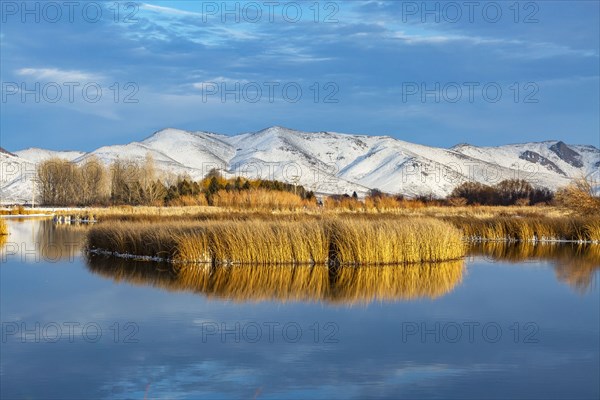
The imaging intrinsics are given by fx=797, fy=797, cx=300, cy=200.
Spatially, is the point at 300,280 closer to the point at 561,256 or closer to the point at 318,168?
the point at 561,256

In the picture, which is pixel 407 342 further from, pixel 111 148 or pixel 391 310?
pixel 111 148

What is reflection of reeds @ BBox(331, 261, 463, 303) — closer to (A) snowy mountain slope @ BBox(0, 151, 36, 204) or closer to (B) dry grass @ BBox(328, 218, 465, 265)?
(B) dry grass @ BBox(328, 218, 465, 265)

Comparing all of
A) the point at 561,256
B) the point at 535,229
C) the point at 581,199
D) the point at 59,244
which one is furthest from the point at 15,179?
the point at 561,256

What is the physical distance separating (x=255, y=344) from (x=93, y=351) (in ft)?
7.07

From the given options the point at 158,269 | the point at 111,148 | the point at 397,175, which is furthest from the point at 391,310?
the point at 111,148

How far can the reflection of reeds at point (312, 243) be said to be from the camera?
→ 2027 centimetres

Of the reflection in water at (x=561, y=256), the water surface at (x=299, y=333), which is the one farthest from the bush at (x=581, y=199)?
the water surface at (x=299, y=333)

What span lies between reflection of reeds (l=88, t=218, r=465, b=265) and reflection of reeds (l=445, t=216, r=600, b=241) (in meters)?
11.2

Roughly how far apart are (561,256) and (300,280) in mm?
10680

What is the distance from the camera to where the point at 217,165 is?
185 meters

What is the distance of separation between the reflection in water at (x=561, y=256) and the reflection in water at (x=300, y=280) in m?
2.69

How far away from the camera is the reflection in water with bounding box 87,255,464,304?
15.5 metres

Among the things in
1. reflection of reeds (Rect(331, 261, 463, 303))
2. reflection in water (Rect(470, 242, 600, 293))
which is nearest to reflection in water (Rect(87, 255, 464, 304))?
reflection of reeds (Rect(331, 261, 463, 303))

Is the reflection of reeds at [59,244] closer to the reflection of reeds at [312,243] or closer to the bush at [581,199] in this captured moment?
the reflection of reeds at [312,243]
